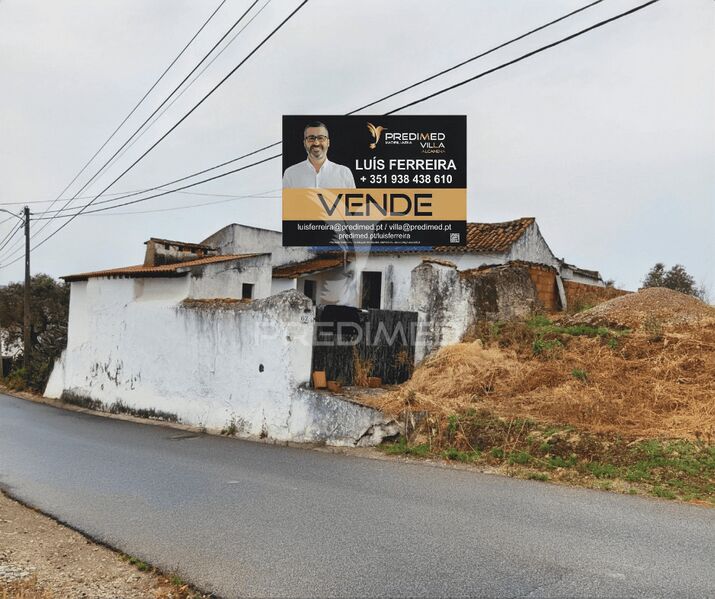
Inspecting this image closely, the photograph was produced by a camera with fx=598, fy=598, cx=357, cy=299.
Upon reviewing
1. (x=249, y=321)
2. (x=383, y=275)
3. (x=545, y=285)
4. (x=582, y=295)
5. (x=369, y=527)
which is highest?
(x=383, y=275)

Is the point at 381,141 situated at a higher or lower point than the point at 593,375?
higher

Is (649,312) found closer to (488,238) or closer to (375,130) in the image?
(375,130)

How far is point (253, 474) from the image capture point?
28.3 ft

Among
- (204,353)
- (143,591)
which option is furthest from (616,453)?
(204,353)

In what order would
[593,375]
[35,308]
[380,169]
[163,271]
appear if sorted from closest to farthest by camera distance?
1. [593,375]
2. [380,169]
3. [163,271]
4. [35,308]

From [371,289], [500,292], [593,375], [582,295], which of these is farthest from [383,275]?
[593,375]

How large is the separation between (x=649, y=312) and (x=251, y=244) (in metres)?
19.3

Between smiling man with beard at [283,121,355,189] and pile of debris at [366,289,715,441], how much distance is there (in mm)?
5309

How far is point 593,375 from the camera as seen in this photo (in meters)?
11.1

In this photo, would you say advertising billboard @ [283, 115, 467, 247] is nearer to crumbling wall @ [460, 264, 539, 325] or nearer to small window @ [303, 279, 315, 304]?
crumbling wall @ [460, 264, 539, 325]

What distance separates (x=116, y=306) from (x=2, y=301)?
2749 cm

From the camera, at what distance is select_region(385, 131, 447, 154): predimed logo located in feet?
47.0

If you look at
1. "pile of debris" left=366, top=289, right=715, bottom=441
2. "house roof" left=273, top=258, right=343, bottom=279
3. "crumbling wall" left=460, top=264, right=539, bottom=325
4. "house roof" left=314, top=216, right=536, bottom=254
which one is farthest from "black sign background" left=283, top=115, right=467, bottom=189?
"house roof" left=273, top=258, right=343, bottom=279

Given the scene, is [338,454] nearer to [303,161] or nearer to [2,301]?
[303,161]
